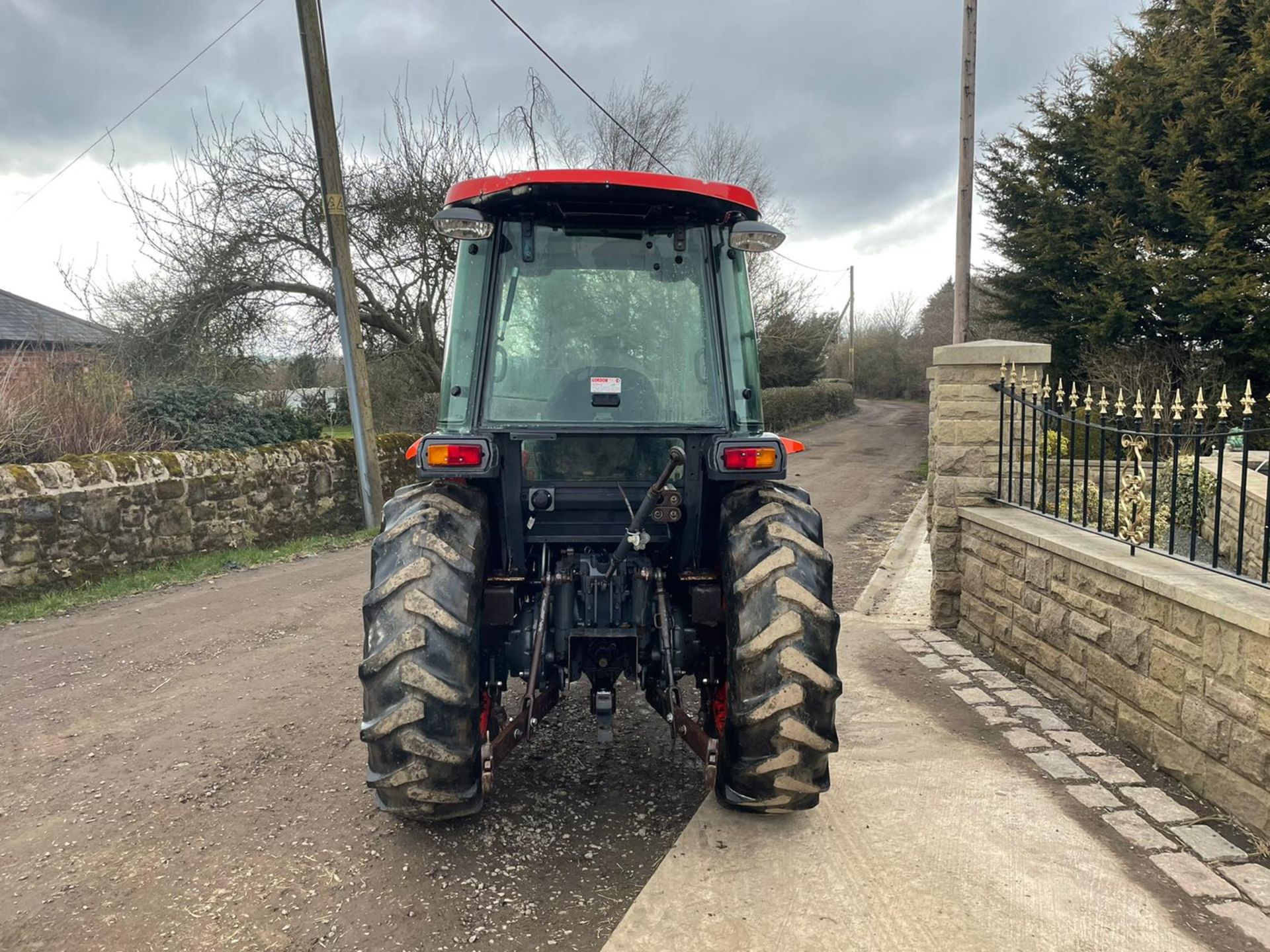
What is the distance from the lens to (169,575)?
793 cm

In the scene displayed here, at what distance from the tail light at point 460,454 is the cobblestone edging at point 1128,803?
279 cm

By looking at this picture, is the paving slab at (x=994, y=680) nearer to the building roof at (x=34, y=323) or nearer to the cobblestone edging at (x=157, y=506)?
the cobblestone edging at (x=157, y=506)

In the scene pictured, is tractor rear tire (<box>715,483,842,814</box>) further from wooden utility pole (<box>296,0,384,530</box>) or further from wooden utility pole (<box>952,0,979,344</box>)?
wooden utility pole (<box>952,0,979,344</box>)

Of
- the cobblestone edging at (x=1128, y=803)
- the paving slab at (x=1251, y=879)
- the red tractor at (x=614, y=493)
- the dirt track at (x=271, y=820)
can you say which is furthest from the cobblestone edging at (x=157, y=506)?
the paving slab at (x=1251, y=879)

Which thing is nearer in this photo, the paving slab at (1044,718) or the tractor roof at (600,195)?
the tractor roof at (600,195)

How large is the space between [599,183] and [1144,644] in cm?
313

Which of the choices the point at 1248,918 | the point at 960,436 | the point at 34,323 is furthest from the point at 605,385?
the point at 34,323

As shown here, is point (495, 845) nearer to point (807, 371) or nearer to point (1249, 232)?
point (1249, 232)

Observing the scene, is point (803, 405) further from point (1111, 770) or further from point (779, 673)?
point (779, 673)

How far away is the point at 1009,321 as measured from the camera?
15.2m

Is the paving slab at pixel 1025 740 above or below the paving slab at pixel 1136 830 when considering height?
below

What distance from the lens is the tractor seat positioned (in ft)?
10.7

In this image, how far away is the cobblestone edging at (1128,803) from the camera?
274cm

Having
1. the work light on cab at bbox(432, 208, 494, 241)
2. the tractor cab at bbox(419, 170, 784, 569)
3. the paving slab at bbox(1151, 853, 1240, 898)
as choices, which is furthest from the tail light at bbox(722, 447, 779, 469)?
the paving slab at bbox(1151, 853, 1240, 898)
